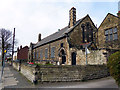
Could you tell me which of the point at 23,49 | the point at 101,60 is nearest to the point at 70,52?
the point at 101,60

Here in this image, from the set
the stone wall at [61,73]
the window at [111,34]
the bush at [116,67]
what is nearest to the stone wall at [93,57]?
the stone wall at [61,73]

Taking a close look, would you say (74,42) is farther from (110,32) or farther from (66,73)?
(66,73)

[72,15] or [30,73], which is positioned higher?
[72,15]

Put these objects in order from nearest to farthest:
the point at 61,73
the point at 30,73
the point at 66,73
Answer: the point at 61,73, the point at 66,73, the point at 30,73

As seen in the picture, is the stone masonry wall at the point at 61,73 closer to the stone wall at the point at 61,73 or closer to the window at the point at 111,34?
the stone wall at the point at 61,73

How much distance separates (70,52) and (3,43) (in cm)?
2663

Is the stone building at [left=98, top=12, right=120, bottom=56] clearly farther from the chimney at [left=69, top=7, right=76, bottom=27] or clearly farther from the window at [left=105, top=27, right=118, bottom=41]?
the chimney at [left=69, top=7, right=76, bottom=27]

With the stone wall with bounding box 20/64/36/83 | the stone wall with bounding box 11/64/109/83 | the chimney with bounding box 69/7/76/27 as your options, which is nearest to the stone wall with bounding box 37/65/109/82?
the stone wall with bounding box 11/64/109/83

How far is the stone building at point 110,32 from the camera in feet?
51.7

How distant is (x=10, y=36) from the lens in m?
38.1

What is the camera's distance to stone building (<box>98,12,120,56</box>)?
15.8m

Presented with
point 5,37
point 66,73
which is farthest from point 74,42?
point 5,37

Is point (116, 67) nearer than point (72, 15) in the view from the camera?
Yes

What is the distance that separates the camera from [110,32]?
16.8m
